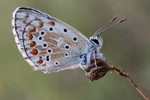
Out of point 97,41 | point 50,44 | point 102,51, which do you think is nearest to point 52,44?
point 50,44

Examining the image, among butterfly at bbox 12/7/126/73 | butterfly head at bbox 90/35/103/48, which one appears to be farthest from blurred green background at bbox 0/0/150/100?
butterfly at bbox 12/7/126/73

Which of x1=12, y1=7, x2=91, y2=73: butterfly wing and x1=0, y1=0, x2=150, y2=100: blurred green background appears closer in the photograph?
x1=12, y1=7, x2=91, y2=73: butterfly wing

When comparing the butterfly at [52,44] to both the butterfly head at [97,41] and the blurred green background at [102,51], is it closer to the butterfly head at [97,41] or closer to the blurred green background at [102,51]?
the butterfly head at [97,41]

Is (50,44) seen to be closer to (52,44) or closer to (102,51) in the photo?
(52,44)

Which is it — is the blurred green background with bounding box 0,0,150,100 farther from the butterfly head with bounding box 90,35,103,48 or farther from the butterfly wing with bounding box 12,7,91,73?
the butterfly wing with bounding box 12,7,91,73

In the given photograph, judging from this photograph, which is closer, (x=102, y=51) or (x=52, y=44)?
(x=52, y=44)

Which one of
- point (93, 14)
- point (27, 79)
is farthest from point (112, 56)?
point (27, 79)
